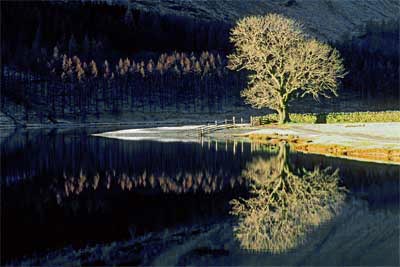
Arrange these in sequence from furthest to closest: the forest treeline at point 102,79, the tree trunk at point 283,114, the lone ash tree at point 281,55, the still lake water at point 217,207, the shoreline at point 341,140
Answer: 1. the forest treeline at point 102,79
2. the tree trunk at point 283,114
3. the lone ash tree at point 281,55
4. the shoreline at point 341,140
5. the still lake water at point 217,207

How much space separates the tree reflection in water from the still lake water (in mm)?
46

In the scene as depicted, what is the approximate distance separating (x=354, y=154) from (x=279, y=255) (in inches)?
1070

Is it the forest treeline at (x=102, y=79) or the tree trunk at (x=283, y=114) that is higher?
the forest treeline at (x=102, y=79)

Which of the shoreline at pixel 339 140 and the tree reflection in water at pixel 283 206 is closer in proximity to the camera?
the tree reflection in water at pixel 283 206

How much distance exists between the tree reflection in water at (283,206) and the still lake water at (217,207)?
1.8 inches

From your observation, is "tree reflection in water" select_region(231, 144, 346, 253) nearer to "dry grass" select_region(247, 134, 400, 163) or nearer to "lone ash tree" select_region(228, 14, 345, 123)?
"dry grass" select_region(247, 134, 400, 163)

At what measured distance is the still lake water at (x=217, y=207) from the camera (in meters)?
19.7

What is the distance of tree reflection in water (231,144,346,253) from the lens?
68.7ft

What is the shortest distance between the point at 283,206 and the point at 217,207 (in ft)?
9.19

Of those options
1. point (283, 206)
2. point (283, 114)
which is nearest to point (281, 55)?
point (283, 114)

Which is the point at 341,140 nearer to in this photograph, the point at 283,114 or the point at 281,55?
the point at 281,55

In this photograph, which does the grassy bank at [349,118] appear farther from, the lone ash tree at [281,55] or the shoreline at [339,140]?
the shoreline at [339,140]

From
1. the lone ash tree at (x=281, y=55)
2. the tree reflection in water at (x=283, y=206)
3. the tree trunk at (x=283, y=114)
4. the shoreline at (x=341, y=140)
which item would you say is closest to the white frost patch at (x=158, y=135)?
the shoreline at (x=341, y=140)

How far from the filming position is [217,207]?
26641 millimetres
